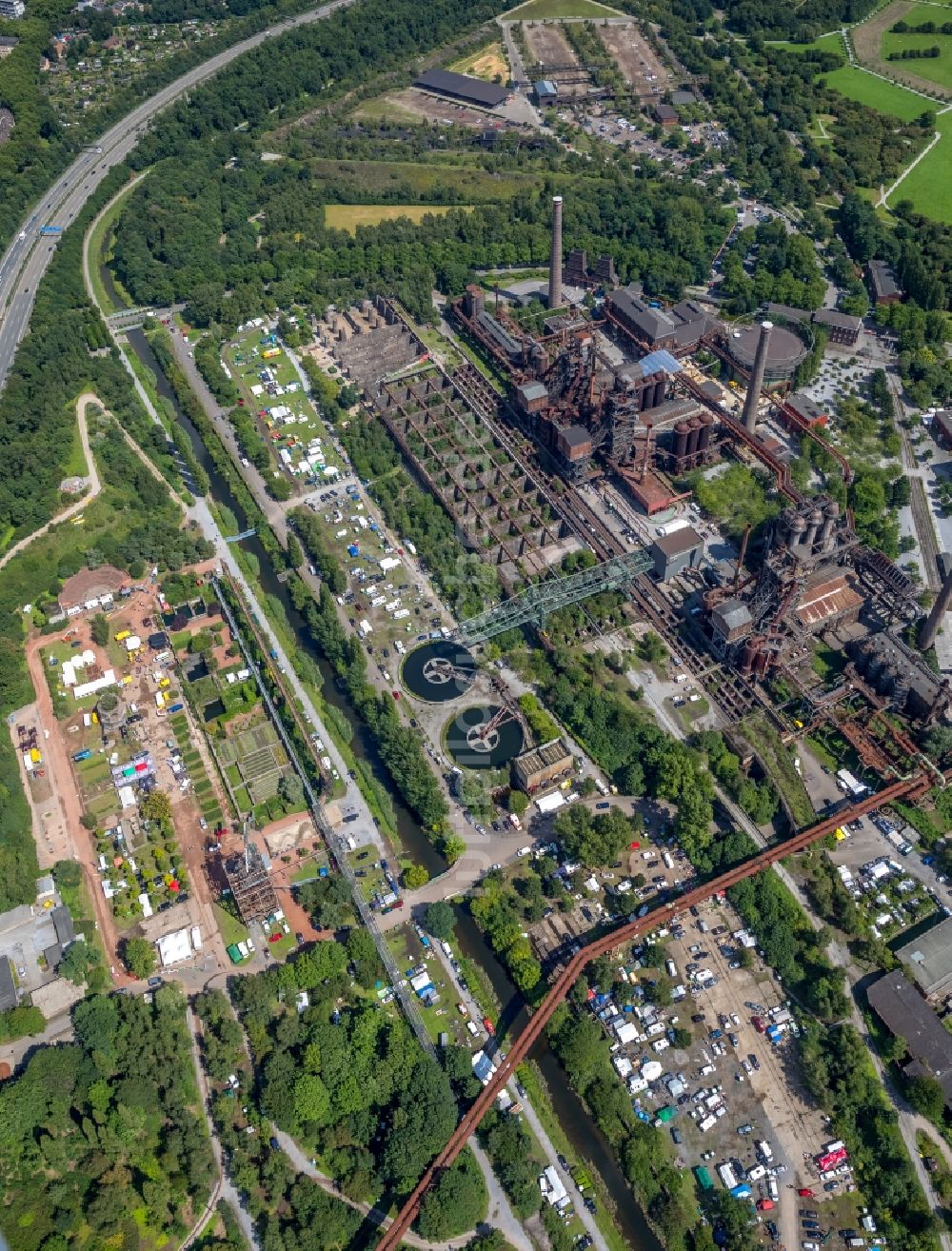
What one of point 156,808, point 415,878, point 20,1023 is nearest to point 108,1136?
point 20,1023

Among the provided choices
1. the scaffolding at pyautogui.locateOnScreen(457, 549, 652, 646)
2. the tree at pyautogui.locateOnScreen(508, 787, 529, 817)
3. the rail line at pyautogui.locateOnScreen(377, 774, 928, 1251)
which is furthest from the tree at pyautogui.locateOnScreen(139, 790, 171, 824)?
the rail line at pyautogui.locateOnScreen(377, 774, 928, 1251)

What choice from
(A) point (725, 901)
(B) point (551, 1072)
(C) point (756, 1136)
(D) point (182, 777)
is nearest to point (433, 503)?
(D) point (182, 777)

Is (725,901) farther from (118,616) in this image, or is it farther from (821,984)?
(118,616)

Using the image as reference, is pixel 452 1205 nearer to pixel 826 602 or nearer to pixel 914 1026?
pixel 914 1026

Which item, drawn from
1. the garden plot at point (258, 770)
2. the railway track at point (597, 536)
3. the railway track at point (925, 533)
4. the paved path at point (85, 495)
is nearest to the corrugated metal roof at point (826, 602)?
the railway track at point (597, 536)

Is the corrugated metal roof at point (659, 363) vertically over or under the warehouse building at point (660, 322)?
under

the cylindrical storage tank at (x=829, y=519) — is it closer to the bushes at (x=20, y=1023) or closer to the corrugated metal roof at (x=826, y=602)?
the corrugated metal roof at (x=826, y=602)
